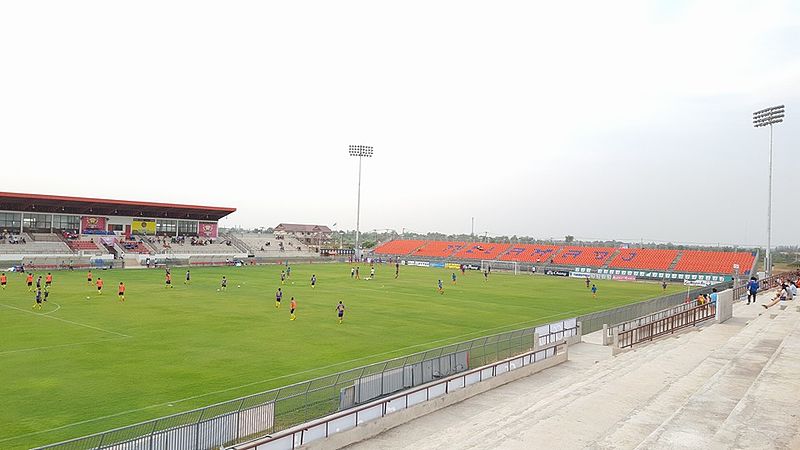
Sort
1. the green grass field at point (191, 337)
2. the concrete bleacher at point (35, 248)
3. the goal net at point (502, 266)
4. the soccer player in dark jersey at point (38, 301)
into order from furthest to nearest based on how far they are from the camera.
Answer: the goal net at point (502, 266) → the concrete bleacher at point (35, 248) → the soccer player in dark jersey at point (38, 301) → the green grass field at point (191, 337)

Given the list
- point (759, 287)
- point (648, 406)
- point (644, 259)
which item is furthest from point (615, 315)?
point (644, 259)

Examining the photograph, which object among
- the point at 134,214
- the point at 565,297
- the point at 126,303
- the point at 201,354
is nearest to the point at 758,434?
the point at 201,354

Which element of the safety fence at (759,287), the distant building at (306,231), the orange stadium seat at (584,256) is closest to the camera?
the safety fence at (759,287)

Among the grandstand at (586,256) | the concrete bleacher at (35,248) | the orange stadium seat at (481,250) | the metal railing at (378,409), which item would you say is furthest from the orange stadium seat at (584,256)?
the concrete bleacher at (35,248)

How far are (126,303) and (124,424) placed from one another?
80.9ft

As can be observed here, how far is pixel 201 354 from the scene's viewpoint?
22.8 m

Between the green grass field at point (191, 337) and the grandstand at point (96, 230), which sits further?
the grandstand at point (96, 230)

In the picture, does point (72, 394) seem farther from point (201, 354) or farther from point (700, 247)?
point (700, 247)

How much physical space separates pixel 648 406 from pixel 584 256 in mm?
81015

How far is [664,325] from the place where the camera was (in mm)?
28406

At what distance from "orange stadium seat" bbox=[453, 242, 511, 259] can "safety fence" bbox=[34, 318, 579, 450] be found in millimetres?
79239

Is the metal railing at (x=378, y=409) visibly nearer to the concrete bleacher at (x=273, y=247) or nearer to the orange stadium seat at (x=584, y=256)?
the orange stadium seat at (x=584, y=256)

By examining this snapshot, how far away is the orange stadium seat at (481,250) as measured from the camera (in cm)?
9919

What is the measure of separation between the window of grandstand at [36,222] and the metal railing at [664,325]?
244ft
